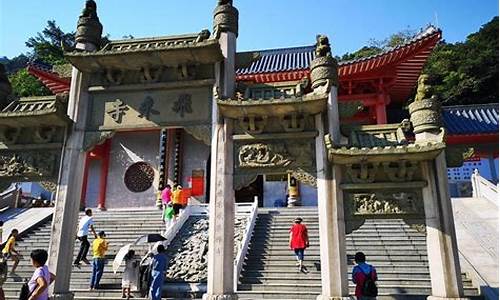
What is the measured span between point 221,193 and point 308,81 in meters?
2.73

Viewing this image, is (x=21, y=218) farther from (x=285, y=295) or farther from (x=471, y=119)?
(x=471, y=119)

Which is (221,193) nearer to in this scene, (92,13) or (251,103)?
(251,103)

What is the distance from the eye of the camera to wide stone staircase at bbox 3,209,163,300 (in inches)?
345

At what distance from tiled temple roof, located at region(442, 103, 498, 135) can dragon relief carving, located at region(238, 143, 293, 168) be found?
14339 millimetres

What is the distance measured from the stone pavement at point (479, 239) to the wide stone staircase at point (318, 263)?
1.51 ft

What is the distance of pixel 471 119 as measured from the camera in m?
19.5

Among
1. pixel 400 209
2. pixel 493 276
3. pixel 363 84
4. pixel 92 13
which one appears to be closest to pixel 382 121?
pixel 363 84

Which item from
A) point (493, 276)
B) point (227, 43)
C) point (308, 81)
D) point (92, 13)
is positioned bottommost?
point (493, 276)

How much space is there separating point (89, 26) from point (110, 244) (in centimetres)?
634

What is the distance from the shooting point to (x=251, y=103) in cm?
688

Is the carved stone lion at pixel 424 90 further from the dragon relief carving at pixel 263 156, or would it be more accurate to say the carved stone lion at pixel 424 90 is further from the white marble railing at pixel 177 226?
the white marble railing at pixel 177 226

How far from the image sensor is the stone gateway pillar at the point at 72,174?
714 centimetres

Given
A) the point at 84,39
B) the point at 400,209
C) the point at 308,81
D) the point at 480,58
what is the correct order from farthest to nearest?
the point at 480,58
the point at 84,39
the point at 308,81
the point at 400,209

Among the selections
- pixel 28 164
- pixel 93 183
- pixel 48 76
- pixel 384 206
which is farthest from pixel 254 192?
pixel 384 206
